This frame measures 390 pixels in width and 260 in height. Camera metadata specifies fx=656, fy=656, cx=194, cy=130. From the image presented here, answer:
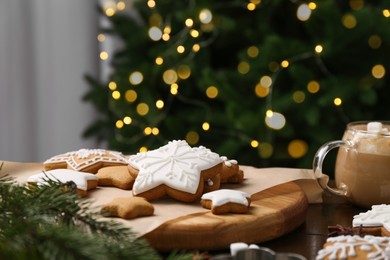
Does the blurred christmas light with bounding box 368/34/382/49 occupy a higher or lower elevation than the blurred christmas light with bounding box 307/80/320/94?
higher

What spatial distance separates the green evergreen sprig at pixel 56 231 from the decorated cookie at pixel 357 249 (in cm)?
20

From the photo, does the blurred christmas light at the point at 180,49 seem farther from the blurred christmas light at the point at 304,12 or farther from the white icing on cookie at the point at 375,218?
the white icing on cookie at the point at 375,218

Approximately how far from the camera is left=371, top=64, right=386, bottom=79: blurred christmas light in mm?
2377

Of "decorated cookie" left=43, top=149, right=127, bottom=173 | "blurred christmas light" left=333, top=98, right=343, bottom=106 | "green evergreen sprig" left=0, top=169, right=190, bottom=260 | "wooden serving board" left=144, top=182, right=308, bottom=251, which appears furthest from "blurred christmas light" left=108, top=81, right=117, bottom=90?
"green evergreen sprig" left=0, top=169, right=190, bottom=260

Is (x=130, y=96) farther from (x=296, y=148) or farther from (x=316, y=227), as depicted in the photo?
(x=316, y=227)

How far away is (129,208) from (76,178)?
145mm

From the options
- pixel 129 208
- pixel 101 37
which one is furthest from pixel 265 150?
pixel 129 208

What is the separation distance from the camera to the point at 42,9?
309 cm

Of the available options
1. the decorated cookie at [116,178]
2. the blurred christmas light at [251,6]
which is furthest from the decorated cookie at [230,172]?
the blurred christmas light at [251,6]

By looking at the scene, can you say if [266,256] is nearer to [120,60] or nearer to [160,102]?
[160,102]

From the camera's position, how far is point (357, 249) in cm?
79

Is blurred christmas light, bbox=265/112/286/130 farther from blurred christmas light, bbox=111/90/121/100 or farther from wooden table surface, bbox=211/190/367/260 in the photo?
wooden table surface, bbox=211/190/367/260

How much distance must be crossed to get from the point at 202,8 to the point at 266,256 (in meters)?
1.95

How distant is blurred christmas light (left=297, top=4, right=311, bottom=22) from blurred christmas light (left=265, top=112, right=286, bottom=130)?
369 millimetres
